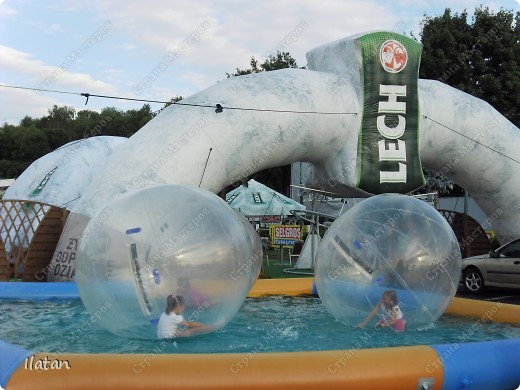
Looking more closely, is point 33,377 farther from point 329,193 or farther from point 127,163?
point 329,193

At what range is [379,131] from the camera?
A: 41.7 ft

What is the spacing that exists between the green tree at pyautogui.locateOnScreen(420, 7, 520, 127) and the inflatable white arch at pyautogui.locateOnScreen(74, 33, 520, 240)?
1158 cm

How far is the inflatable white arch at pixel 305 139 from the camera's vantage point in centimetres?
1068

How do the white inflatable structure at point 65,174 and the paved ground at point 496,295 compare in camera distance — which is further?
the white inflatable structure at point 65,174

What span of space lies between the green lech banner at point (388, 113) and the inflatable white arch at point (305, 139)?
0.23 metres

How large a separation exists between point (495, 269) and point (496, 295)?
536mm

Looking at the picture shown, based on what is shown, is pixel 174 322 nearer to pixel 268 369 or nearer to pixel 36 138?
pixel 268 369

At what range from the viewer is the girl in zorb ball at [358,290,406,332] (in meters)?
6.78

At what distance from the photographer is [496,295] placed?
40.8 feet

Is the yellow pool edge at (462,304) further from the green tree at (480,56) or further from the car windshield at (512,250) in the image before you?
the green tree at (480,56)

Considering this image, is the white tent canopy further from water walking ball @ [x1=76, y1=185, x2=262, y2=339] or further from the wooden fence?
water walking ball @ [x1=76, y1=185, x2=262, y2=339]

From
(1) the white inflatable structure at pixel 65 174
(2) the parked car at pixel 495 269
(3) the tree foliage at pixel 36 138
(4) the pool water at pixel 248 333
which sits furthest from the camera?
(3) the tree foliage at pixel 36 138

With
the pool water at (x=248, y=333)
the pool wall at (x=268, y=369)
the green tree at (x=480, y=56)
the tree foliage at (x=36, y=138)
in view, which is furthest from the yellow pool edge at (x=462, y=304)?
the tree foliage at (x=36, y=138)

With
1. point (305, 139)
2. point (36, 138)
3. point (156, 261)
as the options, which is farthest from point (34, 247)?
point (36, 138)
